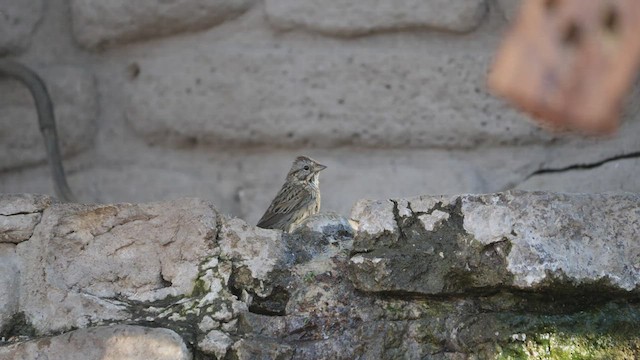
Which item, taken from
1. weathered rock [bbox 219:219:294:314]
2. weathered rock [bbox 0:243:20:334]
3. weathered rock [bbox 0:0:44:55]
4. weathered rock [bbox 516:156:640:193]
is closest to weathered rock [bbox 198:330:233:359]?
weathered rock [bbox 219:219:294:314]

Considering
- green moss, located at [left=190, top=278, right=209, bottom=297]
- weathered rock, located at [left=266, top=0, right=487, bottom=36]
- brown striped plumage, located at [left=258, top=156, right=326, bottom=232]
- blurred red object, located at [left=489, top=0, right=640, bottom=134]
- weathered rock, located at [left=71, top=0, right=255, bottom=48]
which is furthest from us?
brown striped plumage, located at [left=258, top=156, right=326, bottom=232]

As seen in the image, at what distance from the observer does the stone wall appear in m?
2.08

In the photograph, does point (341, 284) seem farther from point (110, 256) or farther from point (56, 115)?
point (56, 115)

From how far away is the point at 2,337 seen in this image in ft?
7.26

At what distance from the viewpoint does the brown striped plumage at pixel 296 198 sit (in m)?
3.73

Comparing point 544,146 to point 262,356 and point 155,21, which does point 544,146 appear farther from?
point 262,356

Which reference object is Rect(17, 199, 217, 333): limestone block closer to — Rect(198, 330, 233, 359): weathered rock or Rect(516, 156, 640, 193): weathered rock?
Rect(198, 330, 233, 359): weathered rock

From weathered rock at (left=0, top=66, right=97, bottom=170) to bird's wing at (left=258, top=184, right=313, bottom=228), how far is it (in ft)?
2.13

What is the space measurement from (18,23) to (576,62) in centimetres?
318

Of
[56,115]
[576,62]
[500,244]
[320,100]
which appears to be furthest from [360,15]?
[576,62]

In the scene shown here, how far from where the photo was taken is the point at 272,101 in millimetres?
3555

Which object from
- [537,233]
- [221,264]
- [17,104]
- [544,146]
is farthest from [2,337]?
[544,146]

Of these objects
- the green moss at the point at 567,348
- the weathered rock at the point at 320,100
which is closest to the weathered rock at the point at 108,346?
the green moss at the point at 567,348

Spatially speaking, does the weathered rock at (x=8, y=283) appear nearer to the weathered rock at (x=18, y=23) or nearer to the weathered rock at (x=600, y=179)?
the weathered rock at (x=18, y=23)
